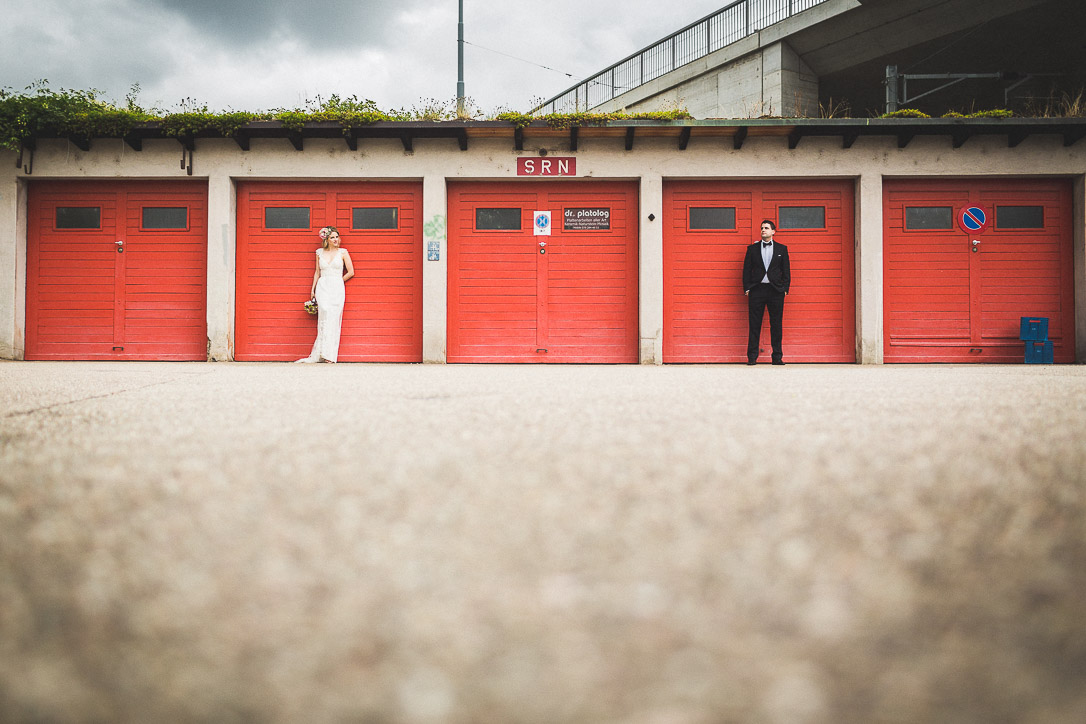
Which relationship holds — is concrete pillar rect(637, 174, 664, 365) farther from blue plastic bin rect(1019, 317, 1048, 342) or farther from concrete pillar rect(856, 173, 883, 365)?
blue plastic bin rect(1019, 317, 1048, 342)

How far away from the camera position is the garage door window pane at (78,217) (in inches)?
379

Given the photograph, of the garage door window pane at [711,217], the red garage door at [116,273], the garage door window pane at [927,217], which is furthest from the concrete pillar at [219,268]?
the garage door window pane at [927,217]

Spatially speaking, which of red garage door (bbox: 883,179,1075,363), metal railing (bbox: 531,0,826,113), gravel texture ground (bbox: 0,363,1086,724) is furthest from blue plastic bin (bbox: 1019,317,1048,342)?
gravel texture ground (bbox: 0,363,1086,724)

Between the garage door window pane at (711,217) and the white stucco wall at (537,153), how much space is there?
0.56m

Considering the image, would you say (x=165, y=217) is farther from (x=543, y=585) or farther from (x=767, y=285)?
(x=543, y=585)

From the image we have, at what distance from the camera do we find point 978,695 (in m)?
0.39

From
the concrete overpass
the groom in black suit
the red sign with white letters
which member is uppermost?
the concrete overpass

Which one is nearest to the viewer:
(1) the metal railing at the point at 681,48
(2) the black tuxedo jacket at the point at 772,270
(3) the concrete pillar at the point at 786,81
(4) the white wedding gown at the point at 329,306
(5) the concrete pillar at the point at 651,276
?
(2) the black tuxedo jacket at the point at 772,270

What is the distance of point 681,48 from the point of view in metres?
17.5

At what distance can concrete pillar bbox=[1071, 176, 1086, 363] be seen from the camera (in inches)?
365

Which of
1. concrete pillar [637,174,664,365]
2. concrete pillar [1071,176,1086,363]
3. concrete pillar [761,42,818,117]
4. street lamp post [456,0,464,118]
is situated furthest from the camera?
street lamp post [456,0,464,118]

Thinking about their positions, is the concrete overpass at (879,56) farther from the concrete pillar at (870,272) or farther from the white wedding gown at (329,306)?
the white wedding gown at (329,306)

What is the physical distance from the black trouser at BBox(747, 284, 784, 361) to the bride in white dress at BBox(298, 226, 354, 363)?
→ 6567 millimetres

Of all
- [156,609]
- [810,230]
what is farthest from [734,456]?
[810,230]
